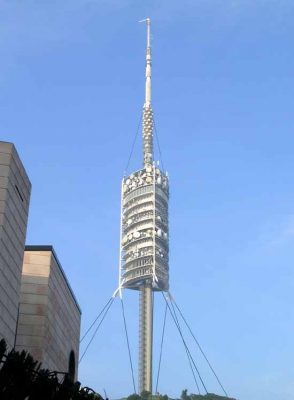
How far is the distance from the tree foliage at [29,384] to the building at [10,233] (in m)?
20.8

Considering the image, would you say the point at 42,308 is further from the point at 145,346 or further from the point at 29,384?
the point at 145,346

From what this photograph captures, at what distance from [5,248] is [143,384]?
335 ft

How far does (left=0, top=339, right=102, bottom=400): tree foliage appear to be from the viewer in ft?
49.4

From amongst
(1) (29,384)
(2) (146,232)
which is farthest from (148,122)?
(1) (29,384)

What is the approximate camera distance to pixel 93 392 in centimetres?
1539

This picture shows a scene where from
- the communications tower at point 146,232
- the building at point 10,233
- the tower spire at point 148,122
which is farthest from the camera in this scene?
the tower spire at point 148,122

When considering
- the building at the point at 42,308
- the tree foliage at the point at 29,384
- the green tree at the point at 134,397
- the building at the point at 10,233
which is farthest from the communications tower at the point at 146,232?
the tree foliage at the point at 29,384

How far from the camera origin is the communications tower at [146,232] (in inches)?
5586

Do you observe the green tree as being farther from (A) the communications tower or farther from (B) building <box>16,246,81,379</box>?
(B) building <box>16,246,81,379</box>

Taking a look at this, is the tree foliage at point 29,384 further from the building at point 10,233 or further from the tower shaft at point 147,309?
the tower shaft at point 147,309

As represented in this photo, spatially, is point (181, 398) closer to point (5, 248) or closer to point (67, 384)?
point (5, 248)

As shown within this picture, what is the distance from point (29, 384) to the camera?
15.4m

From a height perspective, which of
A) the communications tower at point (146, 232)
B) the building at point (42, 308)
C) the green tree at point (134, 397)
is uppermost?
the communications tower at point (146, 232)

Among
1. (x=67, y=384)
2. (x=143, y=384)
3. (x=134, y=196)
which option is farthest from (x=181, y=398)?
(x=67, y=384)
